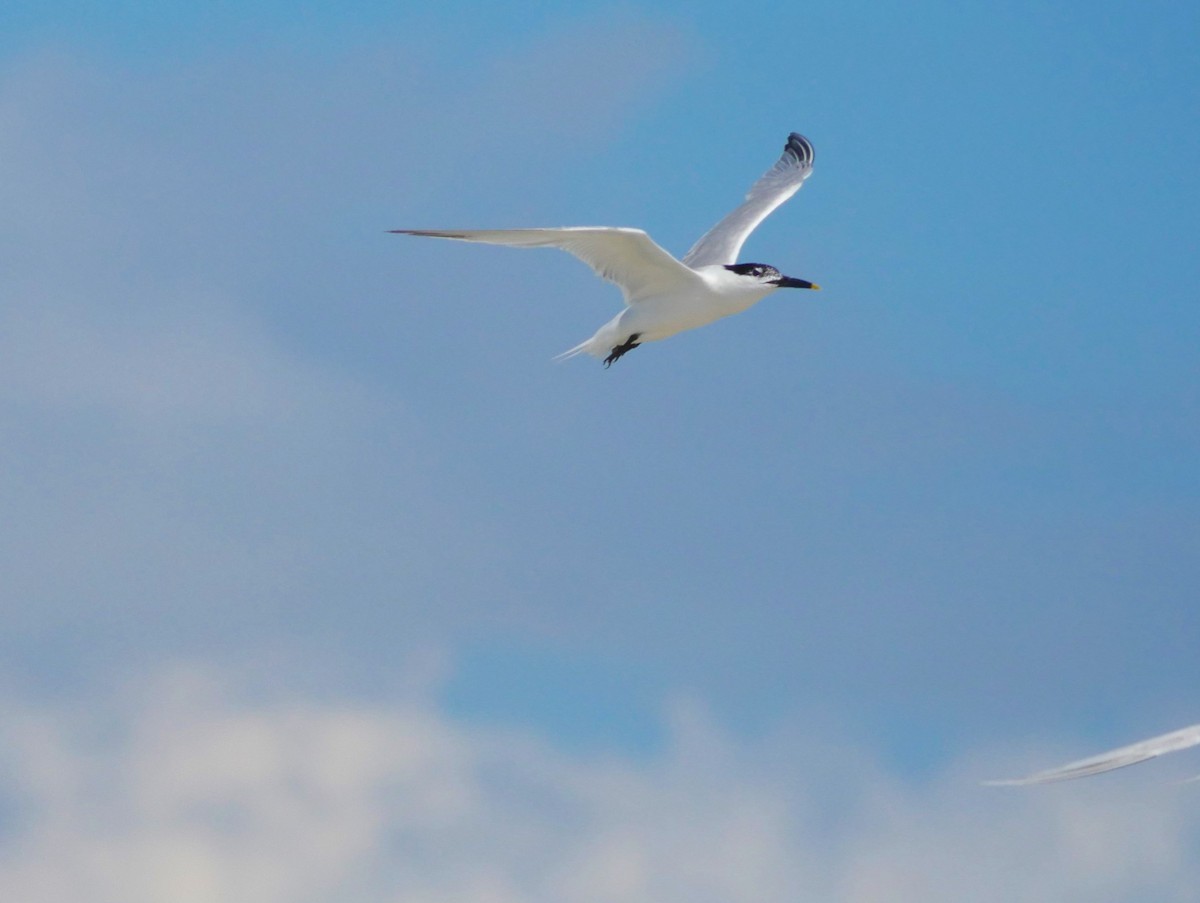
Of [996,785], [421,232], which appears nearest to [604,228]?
[421,232]

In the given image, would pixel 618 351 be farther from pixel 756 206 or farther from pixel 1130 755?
pixel 1130 755

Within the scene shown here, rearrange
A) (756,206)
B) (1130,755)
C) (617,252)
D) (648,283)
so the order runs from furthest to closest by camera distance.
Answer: (756,206), (648,283), (617,252), (1130,755)

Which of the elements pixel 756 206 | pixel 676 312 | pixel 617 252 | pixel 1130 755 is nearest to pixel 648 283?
pixel 676 312

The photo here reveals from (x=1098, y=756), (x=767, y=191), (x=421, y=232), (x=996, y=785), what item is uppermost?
(x=767, y=191)

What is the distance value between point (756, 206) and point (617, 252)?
5717 mm

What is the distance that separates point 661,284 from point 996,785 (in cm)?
1014

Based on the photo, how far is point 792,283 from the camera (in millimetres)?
18219

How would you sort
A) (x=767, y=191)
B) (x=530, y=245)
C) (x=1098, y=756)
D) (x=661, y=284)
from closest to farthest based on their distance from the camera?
(x=1098, y=756)
(x=530, y=245)
(x=661, y=284)
(x=767, y=191)

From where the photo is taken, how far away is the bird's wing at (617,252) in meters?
15.0

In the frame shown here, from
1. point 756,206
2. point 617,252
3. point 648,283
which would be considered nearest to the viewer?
point 617,252

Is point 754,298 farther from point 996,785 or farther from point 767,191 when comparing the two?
point 996,785

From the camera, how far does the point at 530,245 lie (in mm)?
15422

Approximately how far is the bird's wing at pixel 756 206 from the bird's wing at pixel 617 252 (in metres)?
2.72

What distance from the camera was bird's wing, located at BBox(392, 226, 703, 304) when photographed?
14961mm
